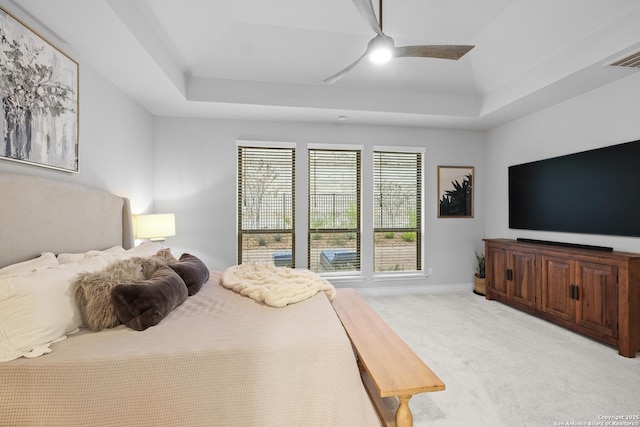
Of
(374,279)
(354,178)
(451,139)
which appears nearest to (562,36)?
(451,139)

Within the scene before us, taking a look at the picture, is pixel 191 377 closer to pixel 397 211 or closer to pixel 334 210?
pixel 334 210

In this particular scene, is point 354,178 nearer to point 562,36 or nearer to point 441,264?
point 441,264

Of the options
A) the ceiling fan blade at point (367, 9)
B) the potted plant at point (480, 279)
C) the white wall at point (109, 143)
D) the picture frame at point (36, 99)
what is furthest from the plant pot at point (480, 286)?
the picture frame at point (36, 99)

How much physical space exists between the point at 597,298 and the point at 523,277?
856 mm

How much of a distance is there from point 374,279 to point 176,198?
10.3 ft

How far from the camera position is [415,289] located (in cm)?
456

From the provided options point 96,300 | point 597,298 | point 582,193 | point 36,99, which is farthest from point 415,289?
point 36,99

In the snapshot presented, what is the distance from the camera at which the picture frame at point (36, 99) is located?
1.77 m

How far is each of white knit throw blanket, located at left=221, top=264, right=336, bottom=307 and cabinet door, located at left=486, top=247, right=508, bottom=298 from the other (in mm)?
→ 2862

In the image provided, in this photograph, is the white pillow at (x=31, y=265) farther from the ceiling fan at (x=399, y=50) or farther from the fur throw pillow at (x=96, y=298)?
the ceiling fan at (x=399, y=50)

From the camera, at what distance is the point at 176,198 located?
401 cm

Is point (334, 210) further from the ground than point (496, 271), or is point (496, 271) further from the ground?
point (334, 210)

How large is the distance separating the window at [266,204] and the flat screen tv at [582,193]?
3255 millimetres

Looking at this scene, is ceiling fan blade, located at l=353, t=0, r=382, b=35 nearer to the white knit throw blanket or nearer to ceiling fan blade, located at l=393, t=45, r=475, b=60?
ceiling fan blade, located at l=393, t=45, r=475, b=60
